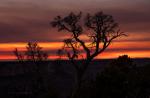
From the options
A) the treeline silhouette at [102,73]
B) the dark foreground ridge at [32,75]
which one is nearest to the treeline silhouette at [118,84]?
the treeline silhouette at [102,73]

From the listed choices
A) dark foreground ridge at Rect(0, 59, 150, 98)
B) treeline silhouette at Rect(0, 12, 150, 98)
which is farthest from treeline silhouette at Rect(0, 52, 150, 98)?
dark foreground ridge at Rect(0, 59, 150, 98)

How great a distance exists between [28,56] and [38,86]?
29.2 ft

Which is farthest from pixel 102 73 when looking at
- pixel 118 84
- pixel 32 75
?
pixel 32 75

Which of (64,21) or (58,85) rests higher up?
(64,21)

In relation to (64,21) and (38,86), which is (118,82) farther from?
(38,86)

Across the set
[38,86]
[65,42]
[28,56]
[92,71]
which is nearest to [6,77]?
[92,71]

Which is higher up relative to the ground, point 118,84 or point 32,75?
point 118,84

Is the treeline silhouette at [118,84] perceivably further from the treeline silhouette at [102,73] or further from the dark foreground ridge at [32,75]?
the dark foreground ridge at [32,75]

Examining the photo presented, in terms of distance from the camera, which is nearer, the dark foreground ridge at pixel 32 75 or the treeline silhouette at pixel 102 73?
the treeline silhouette at pixel 102 73

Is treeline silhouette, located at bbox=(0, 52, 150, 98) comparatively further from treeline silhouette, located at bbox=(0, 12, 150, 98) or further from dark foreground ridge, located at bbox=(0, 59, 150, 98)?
dark foreground ridge, located at bbox=(0, 59, 150, 98)

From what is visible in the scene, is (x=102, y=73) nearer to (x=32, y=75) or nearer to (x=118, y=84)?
(x=118, y=84)

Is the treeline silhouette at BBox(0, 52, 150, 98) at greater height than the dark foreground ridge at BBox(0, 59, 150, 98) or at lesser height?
greater

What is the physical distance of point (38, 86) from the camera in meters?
66.8

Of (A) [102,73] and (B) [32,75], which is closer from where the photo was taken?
(A) [102,73]
